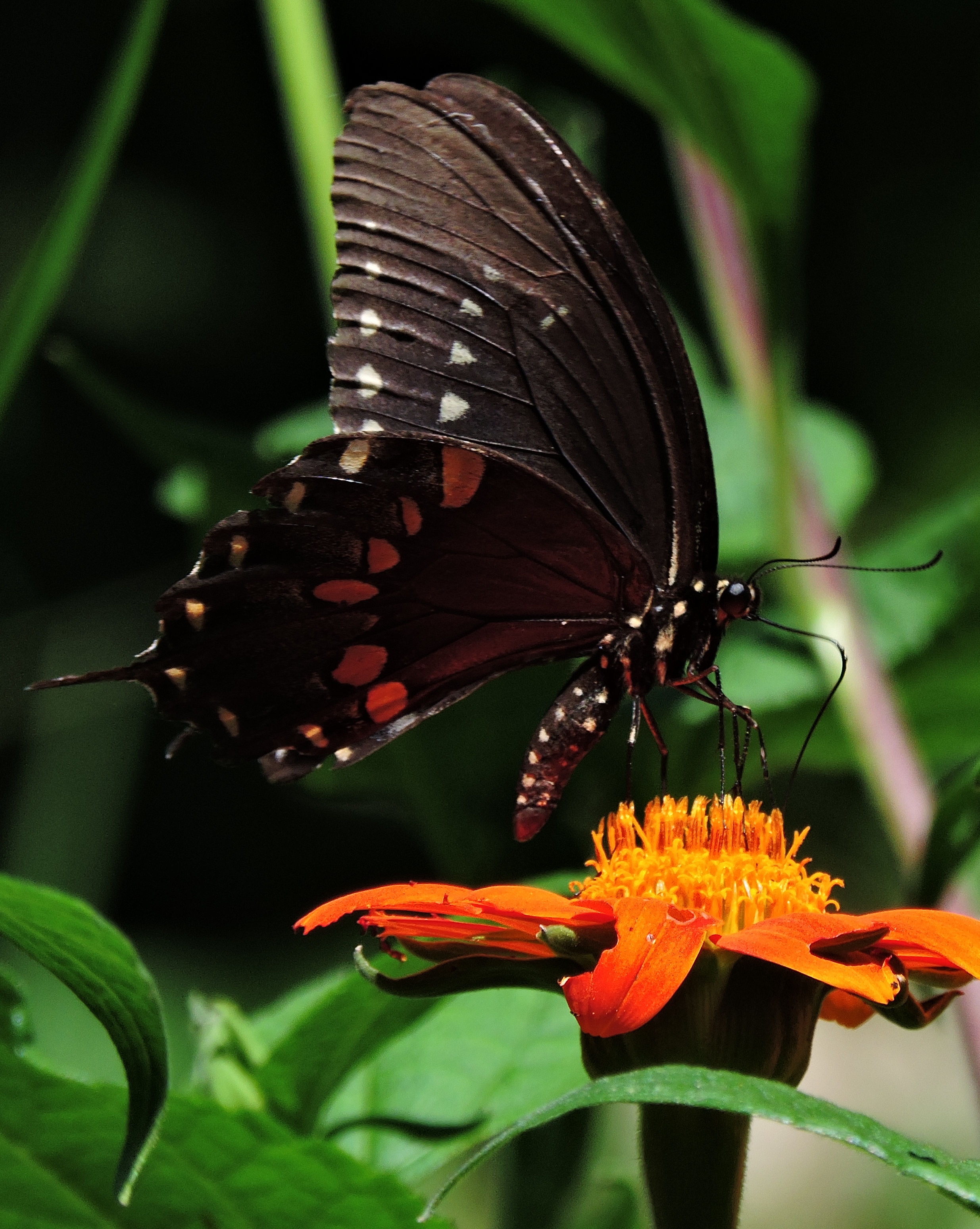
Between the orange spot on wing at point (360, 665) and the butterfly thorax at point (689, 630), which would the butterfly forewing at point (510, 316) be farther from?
the orange spot on wing at point (360, 665)

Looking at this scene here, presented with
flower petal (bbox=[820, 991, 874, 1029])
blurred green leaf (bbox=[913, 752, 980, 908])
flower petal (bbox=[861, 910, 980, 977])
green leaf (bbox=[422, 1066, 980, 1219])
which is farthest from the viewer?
blurred green leaf (bbox=[913, 752, 980, 908])

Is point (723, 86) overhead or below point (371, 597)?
overhead

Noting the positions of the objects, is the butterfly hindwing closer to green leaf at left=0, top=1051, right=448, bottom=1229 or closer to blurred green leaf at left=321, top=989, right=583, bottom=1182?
blurred green leaf at left=321, top=989, right=583, bottom=1182

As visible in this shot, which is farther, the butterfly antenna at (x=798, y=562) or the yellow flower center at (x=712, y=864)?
the butterfly antenna at (x=798, y=562)

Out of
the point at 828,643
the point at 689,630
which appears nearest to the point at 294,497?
the point at 689,630

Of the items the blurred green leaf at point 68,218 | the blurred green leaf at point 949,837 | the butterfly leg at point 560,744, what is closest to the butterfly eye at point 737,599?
the butterfly leg at point 560,744

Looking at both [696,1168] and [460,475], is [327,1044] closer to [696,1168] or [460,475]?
[696,1168]

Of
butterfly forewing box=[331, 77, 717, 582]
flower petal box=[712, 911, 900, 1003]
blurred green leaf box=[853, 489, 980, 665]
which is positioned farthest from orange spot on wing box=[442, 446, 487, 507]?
blurred green leaf box=[853, 489, 980, 665]
